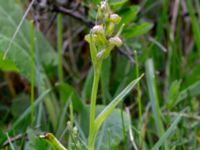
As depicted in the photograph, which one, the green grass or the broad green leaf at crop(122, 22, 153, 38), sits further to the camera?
the broad green leaf at crop(122, 22, 153, 38)

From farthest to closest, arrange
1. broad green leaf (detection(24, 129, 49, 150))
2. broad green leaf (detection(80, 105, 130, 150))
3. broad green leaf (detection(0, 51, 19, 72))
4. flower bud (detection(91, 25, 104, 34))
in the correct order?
broad green leaf (detection(0, 51, 19, 72)) → broad green leaf (detection(80, 105, 130, 150)) → broad green leaf (detection(24, 129, 49, 150)) → flower bud (detection(91, 25, 104, 34))

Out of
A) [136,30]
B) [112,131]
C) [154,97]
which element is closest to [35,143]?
[112,131]

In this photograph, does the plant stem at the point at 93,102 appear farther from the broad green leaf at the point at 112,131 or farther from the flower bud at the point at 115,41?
the broad green leaf at the point at 112,131

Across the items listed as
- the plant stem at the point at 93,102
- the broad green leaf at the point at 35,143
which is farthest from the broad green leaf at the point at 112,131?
the plant stem at the point at 93,102

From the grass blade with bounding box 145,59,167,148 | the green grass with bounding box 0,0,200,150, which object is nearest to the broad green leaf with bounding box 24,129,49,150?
the green grass with bounding box 0,0,200,150

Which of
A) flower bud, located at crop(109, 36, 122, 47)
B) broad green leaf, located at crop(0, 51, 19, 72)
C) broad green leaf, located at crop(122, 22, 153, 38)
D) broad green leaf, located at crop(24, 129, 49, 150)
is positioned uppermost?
flower bud, located at crop(109, 36, 122, 47)

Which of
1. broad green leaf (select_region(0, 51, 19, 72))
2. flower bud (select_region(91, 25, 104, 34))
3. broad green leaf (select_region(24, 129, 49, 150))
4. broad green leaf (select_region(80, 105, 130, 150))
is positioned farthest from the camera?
broad green leaf (select_region(0, 51, 19, 72))

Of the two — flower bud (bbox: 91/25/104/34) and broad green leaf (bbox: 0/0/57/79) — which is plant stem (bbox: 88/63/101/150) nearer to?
flower bud (bbox: 91/25/104/34)

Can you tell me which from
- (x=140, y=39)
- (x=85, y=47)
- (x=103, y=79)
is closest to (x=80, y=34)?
(x=85, y=47)

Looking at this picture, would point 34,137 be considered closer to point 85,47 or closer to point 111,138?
point 111,138
